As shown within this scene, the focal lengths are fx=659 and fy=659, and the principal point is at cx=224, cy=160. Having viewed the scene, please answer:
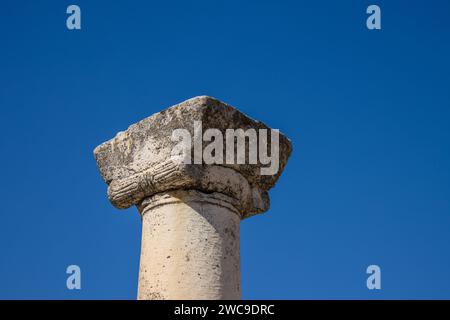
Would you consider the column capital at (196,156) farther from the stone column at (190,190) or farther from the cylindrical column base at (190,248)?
the cylindrical column base at (190,248)

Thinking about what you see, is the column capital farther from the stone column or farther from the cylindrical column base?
the cylindrical column base

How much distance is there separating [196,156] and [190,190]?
0.36 meters

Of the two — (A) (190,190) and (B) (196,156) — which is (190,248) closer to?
(A) (190,190)

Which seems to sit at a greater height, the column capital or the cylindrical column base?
the column capital

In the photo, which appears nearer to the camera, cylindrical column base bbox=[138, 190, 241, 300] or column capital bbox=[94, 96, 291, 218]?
cylindrical column base bbox=[138, 190, 241, 300]

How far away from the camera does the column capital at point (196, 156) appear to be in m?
6.40

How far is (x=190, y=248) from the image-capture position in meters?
6.24

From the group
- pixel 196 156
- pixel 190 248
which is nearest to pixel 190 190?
pixel 196 156

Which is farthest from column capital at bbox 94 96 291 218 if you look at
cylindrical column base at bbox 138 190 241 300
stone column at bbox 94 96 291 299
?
cylindrical column base at bbox 138 190 241 300

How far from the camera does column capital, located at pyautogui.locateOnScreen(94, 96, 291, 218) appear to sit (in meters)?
6.40
